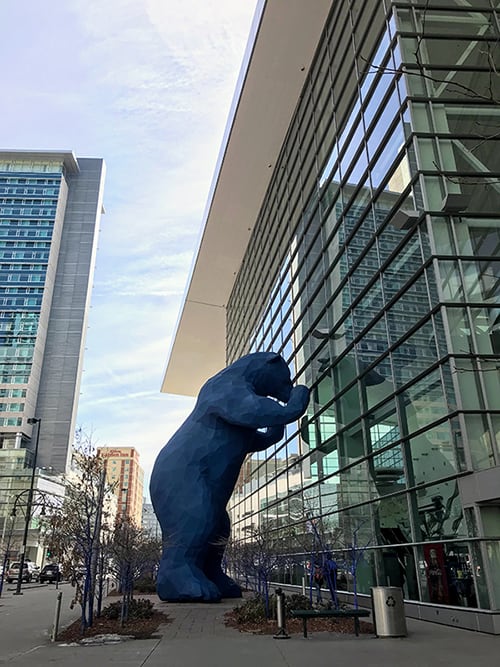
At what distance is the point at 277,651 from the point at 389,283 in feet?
30.2

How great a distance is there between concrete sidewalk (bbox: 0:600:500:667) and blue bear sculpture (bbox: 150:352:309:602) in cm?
467

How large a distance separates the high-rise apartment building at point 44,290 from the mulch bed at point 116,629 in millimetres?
62802

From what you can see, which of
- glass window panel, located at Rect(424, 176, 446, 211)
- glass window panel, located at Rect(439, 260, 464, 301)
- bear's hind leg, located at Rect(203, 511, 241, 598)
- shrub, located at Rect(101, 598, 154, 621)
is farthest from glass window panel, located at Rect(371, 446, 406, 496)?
shrub, located at Rect(101, 598, 154, 621)

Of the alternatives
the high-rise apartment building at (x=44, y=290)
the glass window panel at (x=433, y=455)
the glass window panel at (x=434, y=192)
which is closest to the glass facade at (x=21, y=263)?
the high-rise apartment building at (x=44, y=290)

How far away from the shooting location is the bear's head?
17.2 metres

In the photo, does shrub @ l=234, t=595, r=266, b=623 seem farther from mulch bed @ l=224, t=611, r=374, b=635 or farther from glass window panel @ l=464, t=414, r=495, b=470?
glass window panel @ l=464, t=414, r=495, b=470

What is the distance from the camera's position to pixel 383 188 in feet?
49.5

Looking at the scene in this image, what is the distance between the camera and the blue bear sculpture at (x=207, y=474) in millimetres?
14828

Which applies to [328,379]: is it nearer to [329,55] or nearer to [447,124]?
[447,124]

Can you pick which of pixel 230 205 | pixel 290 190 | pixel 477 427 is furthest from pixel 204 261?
pixel 477 427

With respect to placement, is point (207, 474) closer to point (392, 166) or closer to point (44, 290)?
point (392, 166)

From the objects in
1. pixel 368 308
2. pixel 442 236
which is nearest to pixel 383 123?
pixel 442 236

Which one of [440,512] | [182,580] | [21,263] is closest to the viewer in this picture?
[440,512]

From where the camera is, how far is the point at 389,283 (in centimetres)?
1430
